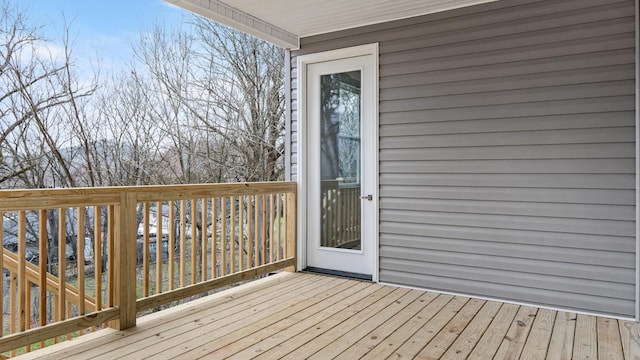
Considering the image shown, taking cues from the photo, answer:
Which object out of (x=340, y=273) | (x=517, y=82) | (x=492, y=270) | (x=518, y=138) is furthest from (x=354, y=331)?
(x=517, y=82)

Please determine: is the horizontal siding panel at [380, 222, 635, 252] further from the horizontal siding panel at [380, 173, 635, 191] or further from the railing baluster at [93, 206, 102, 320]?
the railing baluster at [93, 206, 102, 320]

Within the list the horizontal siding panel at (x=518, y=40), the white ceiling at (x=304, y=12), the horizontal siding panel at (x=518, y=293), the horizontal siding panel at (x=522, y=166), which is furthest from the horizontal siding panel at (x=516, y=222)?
the white ceiling at (x=304, y=12)

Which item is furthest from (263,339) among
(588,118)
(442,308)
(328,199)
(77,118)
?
(77,118)

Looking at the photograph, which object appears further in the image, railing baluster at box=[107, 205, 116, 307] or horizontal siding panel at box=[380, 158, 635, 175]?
horizontal siding panel at box=[380, 158, 635, 175]

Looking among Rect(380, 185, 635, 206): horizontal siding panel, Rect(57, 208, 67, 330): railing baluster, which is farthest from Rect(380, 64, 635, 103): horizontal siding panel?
Rect(57, 208, 67, 330): railing baluster

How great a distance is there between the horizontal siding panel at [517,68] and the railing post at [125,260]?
2427mm

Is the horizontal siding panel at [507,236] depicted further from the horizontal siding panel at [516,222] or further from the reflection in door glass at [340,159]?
the reflection in door glass at [340,159]

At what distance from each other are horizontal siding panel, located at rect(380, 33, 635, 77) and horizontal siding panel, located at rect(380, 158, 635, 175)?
2.60 ft

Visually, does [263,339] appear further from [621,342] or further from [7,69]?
[7,69]

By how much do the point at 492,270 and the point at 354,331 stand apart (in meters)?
1.39

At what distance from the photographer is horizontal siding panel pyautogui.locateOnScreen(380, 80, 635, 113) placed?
305 centimetres

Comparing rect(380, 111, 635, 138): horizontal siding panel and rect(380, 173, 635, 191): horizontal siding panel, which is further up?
rect(380, 111, 635, 138): horizontal siding panel

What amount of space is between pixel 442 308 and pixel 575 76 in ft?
6.55

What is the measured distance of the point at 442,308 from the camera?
330cm
